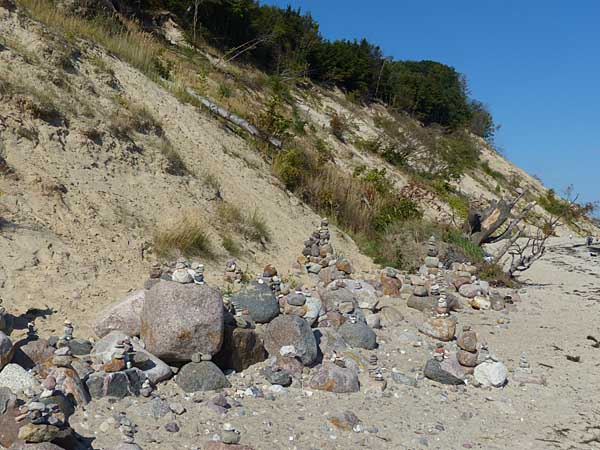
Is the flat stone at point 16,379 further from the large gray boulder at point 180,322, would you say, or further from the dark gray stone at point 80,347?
the large gray boulder at point 180,322

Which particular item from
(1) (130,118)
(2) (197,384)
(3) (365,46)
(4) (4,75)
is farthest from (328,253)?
(3) (365,46)

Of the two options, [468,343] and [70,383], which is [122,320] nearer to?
[70,383]

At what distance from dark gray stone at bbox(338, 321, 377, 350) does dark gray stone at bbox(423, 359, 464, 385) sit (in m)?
0.66

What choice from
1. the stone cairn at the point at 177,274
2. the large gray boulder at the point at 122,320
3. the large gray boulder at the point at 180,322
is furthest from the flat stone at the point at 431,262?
the large gray boulder at the point at 122,320

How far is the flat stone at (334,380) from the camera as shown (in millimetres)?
4309

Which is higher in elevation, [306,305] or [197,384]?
[306,305]

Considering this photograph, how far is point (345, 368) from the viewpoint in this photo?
4570 mm

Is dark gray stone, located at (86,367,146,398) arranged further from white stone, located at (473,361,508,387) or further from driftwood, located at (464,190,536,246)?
driftwood, located at (464,190,536,246)

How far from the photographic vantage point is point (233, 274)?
6.26m

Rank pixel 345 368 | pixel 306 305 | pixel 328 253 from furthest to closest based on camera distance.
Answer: pixel 328 253, pixel 306 305, pixel 345 368

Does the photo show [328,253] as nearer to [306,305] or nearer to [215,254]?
[215,254]

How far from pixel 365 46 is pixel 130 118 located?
22974mm

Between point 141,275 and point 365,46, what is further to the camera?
point 365,46

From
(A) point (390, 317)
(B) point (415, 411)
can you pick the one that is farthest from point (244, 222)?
Result: (B) point (415, 411)
